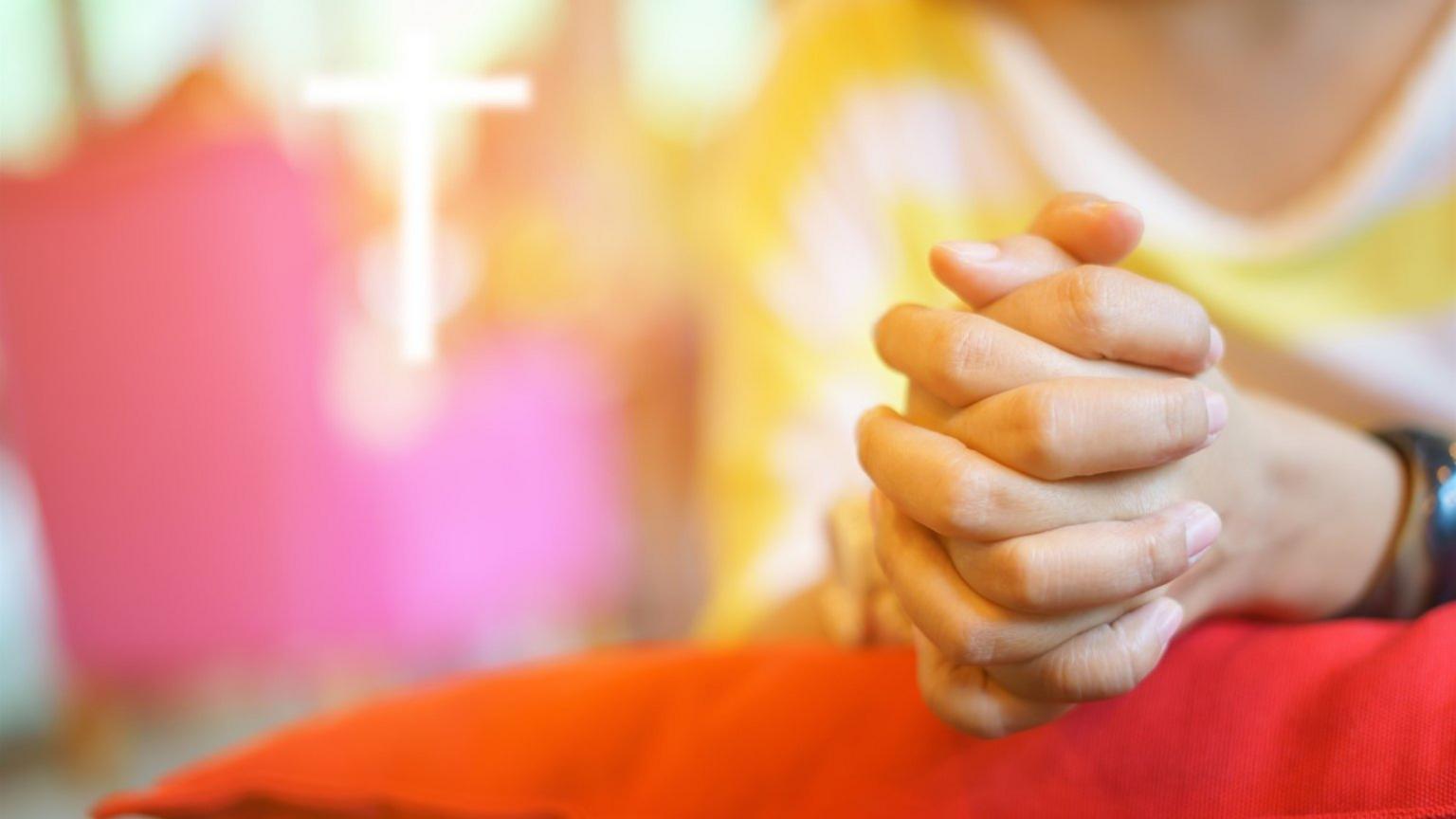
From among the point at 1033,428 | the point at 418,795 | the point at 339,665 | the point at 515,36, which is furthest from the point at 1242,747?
the point at 339,665

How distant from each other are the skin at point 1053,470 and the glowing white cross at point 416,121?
204 mm

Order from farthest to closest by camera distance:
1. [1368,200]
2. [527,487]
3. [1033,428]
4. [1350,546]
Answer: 1. [527,487]
2. [1368,200]
3. [1350,546]
4. [1033,428]

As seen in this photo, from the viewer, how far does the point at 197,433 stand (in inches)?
54.4

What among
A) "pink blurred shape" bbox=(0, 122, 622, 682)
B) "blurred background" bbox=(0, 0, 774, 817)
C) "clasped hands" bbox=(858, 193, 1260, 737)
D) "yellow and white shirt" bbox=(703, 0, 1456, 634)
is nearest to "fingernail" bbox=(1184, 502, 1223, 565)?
"clasped hands" bbox=(858, 193, 1260, 737)

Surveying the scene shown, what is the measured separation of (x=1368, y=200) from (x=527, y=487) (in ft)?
4.70

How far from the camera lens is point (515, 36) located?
0.98 metres

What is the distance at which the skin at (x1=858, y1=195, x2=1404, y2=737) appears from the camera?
332 millimetres

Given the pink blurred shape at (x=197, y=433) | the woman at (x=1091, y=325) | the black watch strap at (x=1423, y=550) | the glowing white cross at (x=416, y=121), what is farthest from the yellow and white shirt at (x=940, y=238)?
the pink blurred shape at (x=197, y=433)

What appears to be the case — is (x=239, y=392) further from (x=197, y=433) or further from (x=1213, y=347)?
(x=1213, y=347)

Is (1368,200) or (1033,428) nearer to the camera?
(1033,428)

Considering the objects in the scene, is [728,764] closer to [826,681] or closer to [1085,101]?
[826,681]

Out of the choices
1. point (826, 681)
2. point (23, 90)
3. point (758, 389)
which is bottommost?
point (826, 681)

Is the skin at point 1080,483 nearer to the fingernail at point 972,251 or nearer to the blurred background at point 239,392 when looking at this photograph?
the fingernail at point 972,251

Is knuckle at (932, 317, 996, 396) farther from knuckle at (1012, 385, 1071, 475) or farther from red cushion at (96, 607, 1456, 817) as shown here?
red cushion at (96, 607, 1456, 817)
